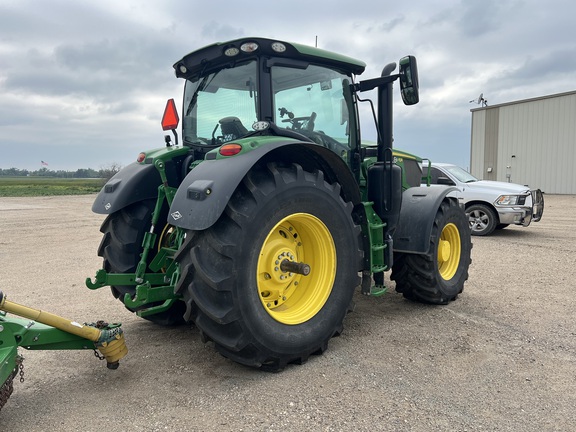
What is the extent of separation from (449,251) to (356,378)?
7.94ft

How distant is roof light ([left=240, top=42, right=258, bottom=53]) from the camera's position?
3.35m

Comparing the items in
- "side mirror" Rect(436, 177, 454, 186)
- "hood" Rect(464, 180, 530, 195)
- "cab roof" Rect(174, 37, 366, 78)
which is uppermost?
→ "cab roof" Rect(174, 37, 366, 78)

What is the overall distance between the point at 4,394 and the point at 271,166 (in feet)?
6.54

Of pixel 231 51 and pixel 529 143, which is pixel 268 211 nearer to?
pixel 231 51

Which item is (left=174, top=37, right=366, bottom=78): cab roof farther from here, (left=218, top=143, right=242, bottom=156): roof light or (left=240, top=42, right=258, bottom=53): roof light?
(left=218, top=143, right=242, bottom=156): roof light

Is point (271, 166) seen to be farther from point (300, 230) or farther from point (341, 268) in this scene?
point (341, 268)

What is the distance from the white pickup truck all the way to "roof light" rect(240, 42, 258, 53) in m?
7.52

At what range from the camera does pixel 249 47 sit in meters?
3.36

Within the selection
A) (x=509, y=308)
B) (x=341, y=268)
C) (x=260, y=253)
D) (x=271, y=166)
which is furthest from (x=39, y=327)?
(x=509, y=308)

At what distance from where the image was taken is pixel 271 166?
308cm

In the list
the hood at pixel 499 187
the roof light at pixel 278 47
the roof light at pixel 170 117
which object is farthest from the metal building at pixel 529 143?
the roof light at pixel 170 117

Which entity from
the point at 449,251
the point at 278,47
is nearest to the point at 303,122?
the point at 278,47

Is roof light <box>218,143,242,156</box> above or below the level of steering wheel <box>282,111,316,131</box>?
below

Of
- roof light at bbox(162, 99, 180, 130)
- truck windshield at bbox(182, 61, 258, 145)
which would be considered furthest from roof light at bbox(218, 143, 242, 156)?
roof light at bbox(162, 99, 180, 130)
